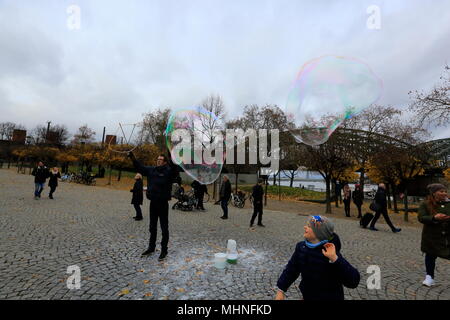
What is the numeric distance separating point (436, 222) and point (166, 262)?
492 cm

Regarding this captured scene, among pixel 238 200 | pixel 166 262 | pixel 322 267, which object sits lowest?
Result: pixel 166 262

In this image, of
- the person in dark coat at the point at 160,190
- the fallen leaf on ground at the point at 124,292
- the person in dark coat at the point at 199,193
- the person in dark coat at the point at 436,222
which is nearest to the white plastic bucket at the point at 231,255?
the person in dark coat at the point at 160,190

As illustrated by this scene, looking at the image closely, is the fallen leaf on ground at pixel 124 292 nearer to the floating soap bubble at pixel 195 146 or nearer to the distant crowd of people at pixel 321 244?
the distant crowd of people at pixel 321 244

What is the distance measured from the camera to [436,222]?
371cm

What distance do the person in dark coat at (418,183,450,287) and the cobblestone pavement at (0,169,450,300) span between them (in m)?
0.73

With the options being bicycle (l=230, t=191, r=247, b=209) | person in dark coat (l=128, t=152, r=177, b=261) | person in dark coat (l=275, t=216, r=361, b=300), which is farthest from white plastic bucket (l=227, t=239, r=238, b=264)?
bicycle (l=230, t=191, r=247, b=209)

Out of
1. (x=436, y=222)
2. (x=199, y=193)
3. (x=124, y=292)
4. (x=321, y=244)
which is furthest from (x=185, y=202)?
(x=321, y=244)

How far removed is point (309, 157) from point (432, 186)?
13008 mm

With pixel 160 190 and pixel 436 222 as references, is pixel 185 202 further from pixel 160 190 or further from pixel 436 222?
pixel 436 222

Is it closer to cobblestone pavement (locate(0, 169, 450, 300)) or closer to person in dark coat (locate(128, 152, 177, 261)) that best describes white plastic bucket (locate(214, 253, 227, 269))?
cobblestone pavement (locate(0, 169, 450, 300))

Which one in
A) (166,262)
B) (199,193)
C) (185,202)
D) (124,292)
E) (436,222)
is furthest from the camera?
(199,193)

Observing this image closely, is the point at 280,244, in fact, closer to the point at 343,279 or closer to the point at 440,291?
the point at 440,291
